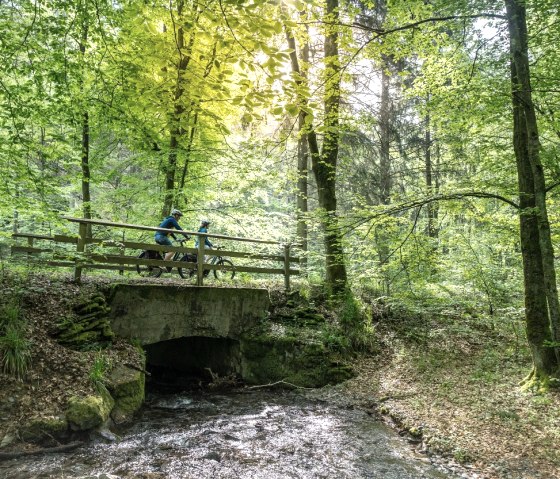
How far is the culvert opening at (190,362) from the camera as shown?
898 cm

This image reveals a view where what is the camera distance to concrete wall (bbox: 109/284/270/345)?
7.77 m

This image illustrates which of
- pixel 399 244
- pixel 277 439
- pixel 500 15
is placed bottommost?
pixel 277 439

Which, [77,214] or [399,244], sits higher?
[77,214]

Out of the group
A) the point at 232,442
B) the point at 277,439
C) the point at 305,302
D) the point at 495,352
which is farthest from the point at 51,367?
the point at 495,352

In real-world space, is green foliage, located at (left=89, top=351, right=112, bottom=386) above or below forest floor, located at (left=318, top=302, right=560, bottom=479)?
above

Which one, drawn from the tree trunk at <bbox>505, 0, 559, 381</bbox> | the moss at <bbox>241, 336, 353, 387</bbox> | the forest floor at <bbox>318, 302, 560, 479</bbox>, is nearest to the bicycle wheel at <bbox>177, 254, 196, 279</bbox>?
the moss at <bbox>241, 336, 353, 387</bbox>

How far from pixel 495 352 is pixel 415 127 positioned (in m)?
8.94

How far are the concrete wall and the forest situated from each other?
2.09 metres

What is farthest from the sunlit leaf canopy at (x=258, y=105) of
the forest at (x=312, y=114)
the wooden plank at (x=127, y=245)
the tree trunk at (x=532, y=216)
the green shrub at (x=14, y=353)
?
the green shrub at (x=14, y=353)

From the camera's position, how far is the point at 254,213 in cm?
1289

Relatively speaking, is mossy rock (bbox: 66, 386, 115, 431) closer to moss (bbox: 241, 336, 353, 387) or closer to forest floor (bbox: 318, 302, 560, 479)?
moss (bbox: 241, 336, 353, 387)

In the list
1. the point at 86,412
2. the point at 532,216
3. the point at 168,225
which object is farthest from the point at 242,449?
the point at 532,216

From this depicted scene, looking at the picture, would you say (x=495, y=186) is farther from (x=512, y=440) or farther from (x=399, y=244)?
(x=512, y=440)

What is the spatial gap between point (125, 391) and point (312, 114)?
5.45 metres
